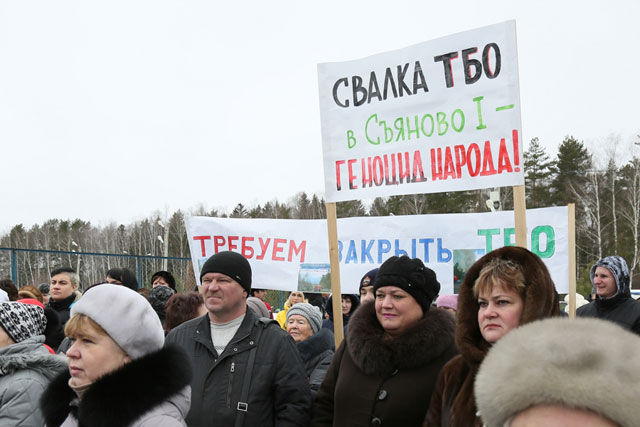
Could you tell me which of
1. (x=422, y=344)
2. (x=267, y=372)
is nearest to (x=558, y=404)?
(x=422, y=344)

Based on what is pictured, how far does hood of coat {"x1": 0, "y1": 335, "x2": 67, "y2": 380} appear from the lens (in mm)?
2691

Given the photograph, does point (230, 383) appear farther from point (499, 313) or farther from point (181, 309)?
point (181, 309)

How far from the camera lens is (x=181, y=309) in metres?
4.80

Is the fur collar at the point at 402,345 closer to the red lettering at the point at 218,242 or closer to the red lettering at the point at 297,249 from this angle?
the red lettering at the point at 297,249

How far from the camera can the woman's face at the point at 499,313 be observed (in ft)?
8.28

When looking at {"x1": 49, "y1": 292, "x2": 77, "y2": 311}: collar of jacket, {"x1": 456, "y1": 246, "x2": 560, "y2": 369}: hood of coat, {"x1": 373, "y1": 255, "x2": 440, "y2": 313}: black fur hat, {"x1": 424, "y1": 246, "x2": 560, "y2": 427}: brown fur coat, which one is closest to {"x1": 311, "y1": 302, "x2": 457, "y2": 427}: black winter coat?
{"x1": 373, "y1": 255, "x2": 440, "y2": 313}: black fur hat

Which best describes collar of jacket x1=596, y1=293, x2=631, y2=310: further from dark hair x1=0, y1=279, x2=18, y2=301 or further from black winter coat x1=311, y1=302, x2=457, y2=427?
dark hair x1=0, y1=279, x2=18, y2=301

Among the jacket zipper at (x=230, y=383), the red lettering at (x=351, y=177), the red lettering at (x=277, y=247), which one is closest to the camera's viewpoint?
the jacket zipper at (x=230, y=383)

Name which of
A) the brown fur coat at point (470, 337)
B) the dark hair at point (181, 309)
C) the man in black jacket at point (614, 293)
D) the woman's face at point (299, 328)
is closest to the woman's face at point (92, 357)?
the brown fur coat at point (470, 337)

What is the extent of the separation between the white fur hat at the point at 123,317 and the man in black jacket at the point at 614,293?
14.0 feet

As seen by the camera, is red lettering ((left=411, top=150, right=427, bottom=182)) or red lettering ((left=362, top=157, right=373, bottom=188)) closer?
red lettering ((left=411, top=150, right=427, bottom=182))

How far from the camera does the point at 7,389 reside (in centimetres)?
263

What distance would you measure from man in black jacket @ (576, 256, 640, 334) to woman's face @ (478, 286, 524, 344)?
10.1 feet

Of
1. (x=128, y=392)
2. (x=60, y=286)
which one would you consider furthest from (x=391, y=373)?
(x=60, y=286)
